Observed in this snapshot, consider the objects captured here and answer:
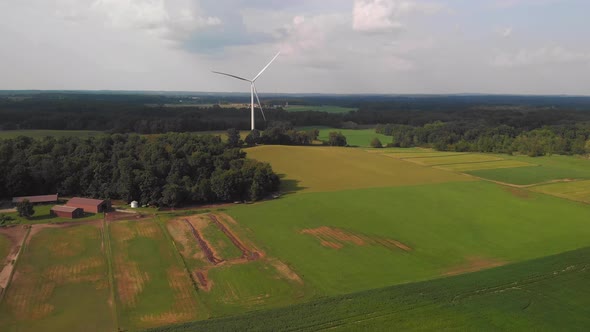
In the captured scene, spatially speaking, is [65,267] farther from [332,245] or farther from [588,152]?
[588,152]

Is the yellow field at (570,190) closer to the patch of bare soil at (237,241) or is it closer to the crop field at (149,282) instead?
the patch of bare soil at (237,241)

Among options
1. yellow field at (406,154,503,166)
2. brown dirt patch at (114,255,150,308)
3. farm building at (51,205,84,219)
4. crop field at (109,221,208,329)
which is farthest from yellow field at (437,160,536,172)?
farm building at (51,205,84,219)

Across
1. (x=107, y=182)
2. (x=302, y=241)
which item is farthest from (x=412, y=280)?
(x=107, y=182)

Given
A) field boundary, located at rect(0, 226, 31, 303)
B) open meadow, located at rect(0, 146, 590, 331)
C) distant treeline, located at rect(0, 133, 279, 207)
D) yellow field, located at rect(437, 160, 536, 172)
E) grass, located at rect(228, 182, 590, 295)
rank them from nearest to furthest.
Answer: open meadow, located at rect(0, 146, 590, 331), field boundary, located at rect(0, 226, 31, 303), grass, located at rect(228, 182, 590, 295), distant treeline, located at rect(0, 133, 279, 207), yellow field, located at rect(437, 160, 536, 172)

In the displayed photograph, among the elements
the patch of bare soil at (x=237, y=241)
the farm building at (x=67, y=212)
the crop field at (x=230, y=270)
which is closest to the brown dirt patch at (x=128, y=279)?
the crop field at (x=230, y=270)

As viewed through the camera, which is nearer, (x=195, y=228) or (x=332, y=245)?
(x=332, y=245)

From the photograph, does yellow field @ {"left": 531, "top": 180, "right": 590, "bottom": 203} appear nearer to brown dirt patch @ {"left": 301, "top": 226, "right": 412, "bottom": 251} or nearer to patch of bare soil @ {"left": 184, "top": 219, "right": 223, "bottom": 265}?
brown dirt patch @ {"left": 301, "top": 226, "right": 412, "bottom": 251}

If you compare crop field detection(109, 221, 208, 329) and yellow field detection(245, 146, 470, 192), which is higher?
yellow field detection(245, 146, 470, 192)
